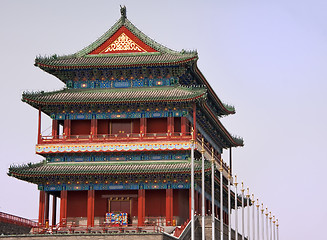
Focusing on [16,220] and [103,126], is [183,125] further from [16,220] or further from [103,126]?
[16,220]

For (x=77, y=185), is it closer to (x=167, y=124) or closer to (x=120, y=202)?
(x=120, y=202)

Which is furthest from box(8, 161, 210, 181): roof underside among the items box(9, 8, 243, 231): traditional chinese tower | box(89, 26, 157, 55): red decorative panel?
box(89, 26, 157, 55): red decorative panel

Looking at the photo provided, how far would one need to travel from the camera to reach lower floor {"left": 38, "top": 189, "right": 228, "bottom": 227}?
276 ft

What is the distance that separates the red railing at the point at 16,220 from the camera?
8272cm

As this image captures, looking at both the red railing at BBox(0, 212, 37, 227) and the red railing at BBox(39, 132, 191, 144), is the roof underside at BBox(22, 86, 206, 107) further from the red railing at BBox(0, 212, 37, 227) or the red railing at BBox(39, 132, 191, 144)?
the red railing at BBox(0, 212, 37, 227)

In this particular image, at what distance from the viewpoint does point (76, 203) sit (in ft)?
285

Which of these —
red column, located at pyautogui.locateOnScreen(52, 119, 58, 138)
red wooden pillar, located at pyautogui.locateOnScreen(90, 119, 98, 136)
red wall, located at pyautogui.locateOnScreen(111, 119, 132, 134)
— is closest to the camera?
red wooden pillar, located at pyautogui.locateOnScreen(90, 119, 98, 136)

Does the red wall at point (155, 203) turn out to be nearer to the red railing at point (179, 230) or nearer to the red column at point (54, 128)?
the red railing at point (179, 230)

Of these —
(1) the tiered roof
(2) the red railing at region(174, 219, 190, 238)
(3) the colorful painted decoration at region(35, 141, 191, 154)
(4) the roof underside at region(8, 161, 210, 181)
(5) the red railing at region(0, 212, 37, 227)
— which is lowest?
(2) the red railing at region(174, 219, 190, 238)

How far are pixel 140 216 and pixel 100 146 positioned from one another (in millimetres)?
8404

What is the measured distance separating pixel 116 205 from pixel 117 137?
670 centimetres

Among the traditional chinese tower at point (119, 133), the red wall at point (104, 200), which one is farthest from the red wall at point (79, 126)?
the red wall at point (104, 200)

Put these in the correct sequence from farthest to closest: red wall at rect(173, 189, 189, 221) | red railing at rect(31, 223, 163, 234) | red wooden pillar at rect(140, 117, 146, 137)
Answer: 1. red wooden pillar at rect(140, 117, 146, 137)
2. red wall at rect(173, 189, 189, 221)
3. red railing at rect(31, 223, 163, 234)

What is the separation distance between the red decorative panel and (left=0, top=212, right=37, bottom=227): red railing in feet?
60.9
